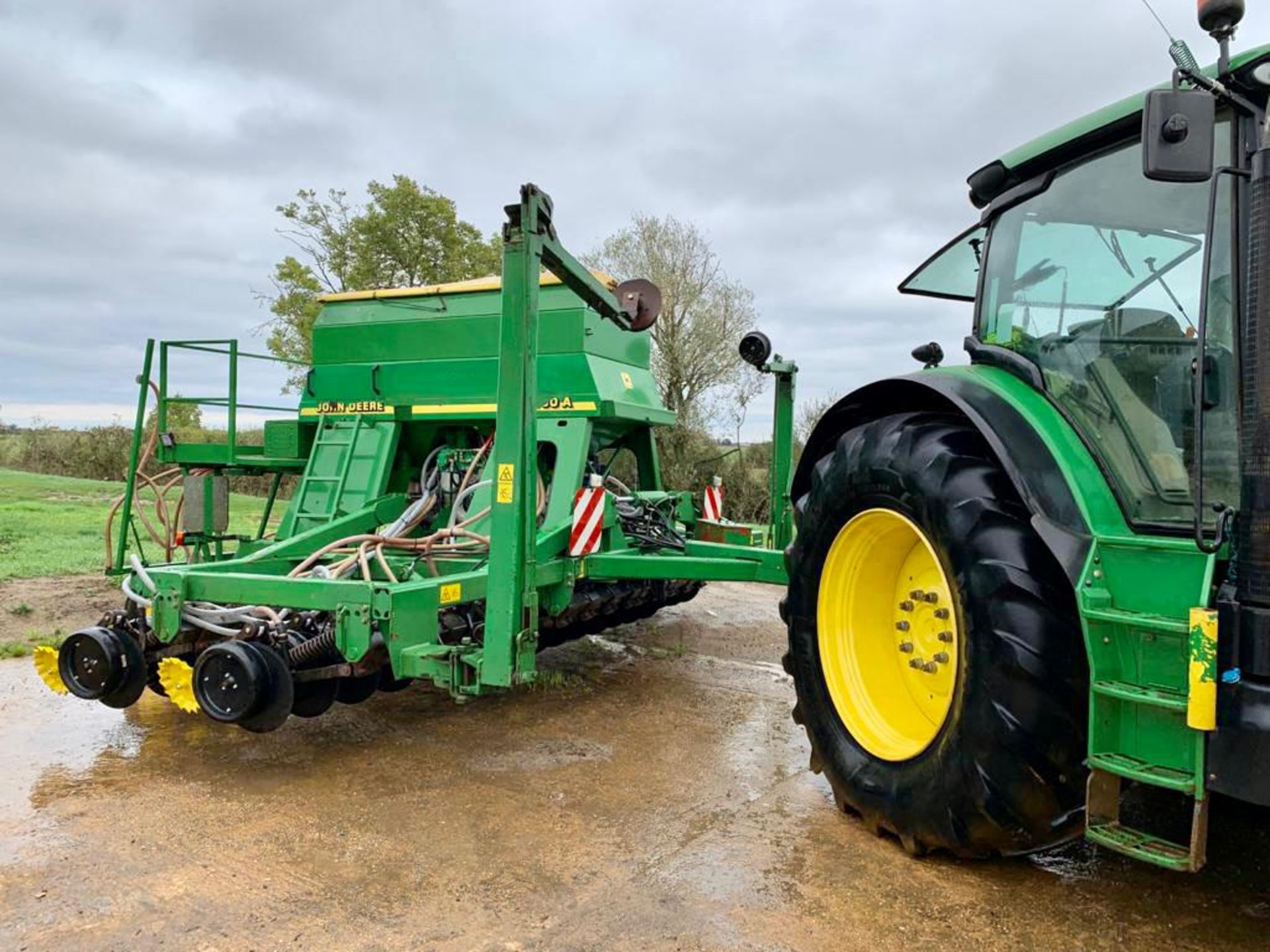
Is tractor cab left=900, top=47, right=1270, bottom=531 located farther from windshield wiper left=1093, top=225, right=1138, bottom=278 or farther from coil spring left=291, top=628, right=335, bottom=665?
coil spring left=291, top=628, right=335, bottom=665

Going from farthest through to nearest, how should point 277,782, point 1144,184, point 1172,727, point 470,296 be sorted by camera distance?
point 470,296 → point 277,782 → point 1144,184 → point 1172,727

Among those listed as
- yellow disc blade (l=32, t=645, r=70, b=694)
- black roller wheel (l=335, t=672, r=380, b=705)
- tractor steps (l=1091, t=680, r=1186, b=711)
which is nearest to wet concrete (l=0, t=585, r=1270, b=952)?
black roller wheel (l=335, t=672, r=380, b=705)

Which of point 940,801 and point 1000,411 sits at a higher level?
point 1000,411

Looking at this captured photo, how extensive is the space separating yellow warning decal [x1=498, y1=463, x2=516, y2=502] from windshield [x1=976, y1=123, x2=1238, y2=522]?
1972mm

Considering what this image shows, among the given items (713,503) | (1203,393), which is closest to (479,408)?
(713,503)

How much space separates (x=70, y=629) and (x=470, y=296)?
149 inches

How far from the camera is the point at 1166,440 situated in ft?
8.20

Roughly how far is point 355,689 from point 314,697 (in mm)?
258

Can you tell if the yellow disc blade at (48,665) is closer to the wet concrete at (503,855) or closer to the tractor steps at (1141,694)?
the wet concrete at (503,855)

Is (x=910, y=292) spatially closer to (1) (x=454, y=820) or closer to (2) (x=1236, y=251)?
(2) (x=1236, y=251)

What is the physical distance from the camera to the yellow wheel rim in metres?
3.16

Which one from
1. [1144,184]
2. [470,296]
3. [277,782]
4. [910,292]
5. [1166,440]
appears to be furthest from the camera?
[470,296]

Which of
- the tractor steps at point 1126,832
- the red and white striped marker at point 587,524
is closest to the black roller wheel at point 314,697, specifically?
the red and white striped marker at point 587,524

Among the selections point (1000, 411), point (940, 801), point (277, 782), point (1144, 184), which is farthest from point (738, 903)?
point (1144, 184)
